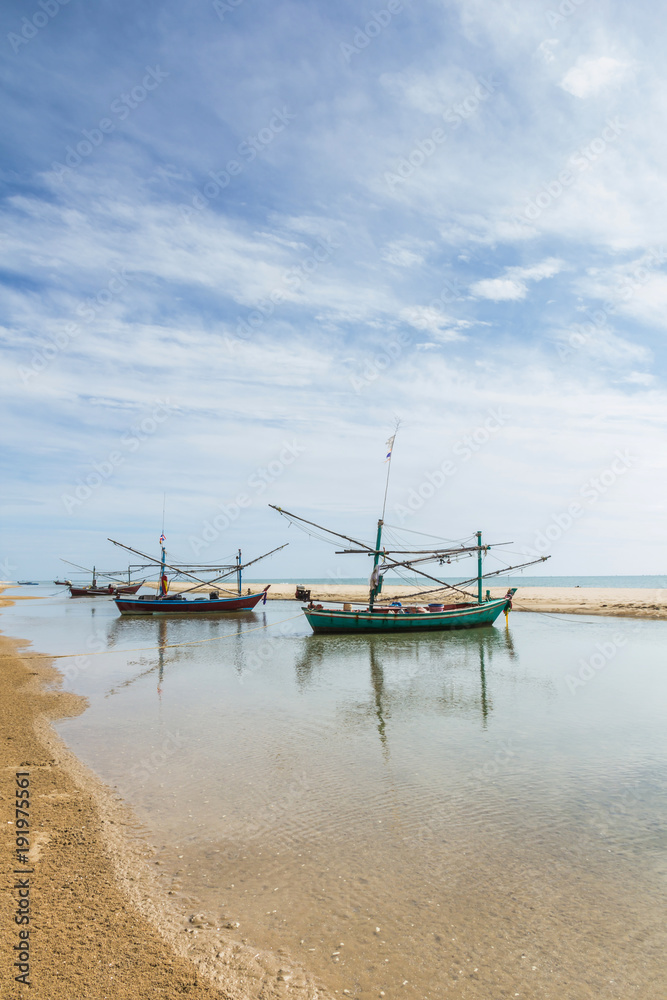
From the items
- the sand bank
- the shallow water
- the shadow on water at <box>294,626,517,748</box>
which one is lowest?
the shadow on water at <box>294,626,517,748</box>

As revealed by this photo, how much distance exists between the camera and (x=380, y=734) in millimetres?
13359

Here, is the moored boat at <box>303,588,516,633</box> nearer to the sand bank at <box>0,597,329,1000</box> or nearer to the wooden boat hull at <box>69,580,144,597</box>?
the sand bank at <box>0,597,329,1000</box>

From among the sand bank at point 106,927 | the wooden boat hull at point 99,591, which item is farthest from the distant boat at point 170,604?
the sand bank at point 106,927

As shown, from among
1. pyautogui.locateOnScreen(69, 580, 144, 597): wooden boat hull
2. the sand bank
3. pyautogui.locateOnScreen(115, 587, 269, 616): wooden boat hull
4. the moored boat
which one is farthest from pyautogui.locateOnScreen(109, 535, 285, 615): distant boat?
the sand bank

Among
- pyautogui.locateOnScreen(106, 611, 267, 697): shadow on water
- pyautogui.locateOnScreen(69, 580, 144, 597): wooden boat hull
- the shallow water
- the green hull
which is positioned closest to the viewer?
the shallow water

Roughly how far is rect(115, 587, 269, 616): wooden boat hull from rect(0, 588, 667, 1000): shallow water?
31472 millimetres

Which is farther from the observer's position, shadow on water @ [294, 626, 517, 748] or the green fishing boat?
the green fishing boat

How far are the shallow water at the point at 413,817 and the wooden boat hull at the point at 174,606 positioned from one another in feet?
103

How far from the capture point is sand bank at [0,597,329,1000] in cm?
473

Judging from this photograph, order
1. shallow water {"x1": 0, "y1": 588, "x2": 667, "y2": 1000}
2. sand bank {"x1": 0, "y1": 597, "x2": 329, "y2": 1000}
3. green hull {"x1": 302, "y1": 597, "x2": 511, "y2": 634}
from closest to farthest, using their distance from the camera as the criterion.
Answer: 1. sand bank {"x1": 0, "y1": 597, "x2": 329, "y2": 1000}
2. shallow water {"x1": 0, "y1": 588, "x2": 667, "y2": 1000}
3. green hull {"x1": 302, "y1": 597, "x2": 511, "y2": 634}

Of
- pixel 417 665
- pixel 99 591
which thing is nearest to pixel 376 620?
pixel 417 665

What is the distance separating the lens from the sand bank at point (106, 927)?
473 cm

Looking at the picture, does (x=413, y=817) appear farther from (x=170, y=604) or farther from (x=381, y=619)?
(x=170, y=604)

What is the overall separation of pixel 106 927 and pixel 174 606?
48591 millimetres
